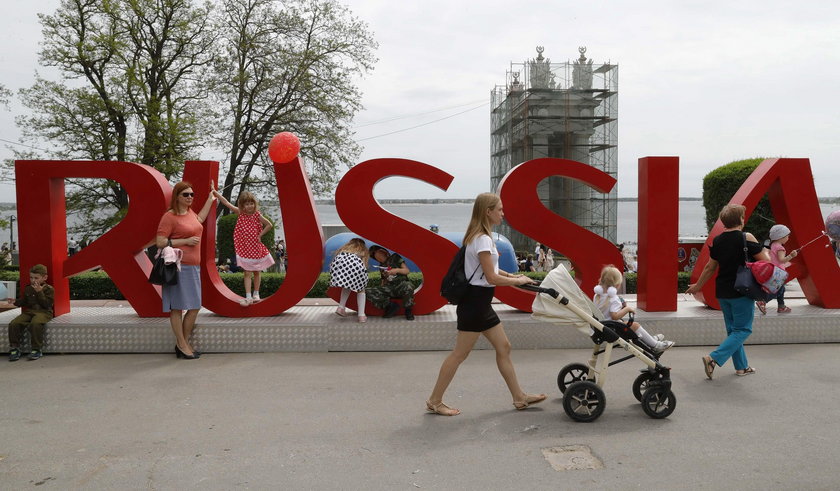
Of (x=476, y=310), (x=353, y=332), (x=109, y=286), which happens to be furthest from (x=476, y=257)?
(x=109, y=286)

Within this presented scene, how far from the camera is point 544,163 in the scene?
8.03 metres

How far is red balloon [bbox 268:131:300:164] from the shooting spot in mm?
7820

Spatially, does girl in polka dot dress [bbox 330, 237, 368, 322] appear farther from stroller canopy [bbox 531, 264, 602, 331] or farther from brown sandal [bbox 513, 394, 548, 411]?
stroller canopy [bbox 531, 264, 602, 331]

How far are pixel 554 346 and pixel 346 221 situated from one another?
9.52 feet

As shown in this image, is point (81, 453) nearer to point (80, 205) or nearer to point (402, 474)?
point (402, 474)

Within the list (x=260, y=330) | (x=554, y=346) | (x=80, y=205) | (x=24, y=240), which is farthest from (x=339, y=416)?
(x=80, y=205)

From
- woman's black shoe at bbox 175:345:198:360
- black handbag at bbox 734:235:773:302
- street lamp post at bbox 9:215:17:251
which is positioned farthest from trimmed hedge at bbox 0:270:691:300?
black handbag at bbox 734:235:773:302

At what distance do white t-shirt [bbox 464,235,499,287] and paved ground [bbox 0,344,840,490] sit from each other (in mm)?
1124

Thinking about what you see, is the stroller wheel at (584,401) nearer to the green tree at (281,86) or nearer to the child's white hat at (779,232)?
the child's white hat at (779,232)

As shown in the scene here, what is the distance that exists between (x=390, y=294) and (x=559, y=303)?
3.22 m

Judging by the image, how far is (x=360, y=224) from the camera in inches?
314

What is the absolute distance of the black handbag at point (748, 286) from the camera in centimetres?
613

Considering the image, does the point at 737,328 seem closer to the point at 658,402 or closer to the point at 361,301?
the point at 658,402

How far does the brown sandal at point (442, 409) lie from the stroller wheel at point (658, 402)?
1.47 metres
